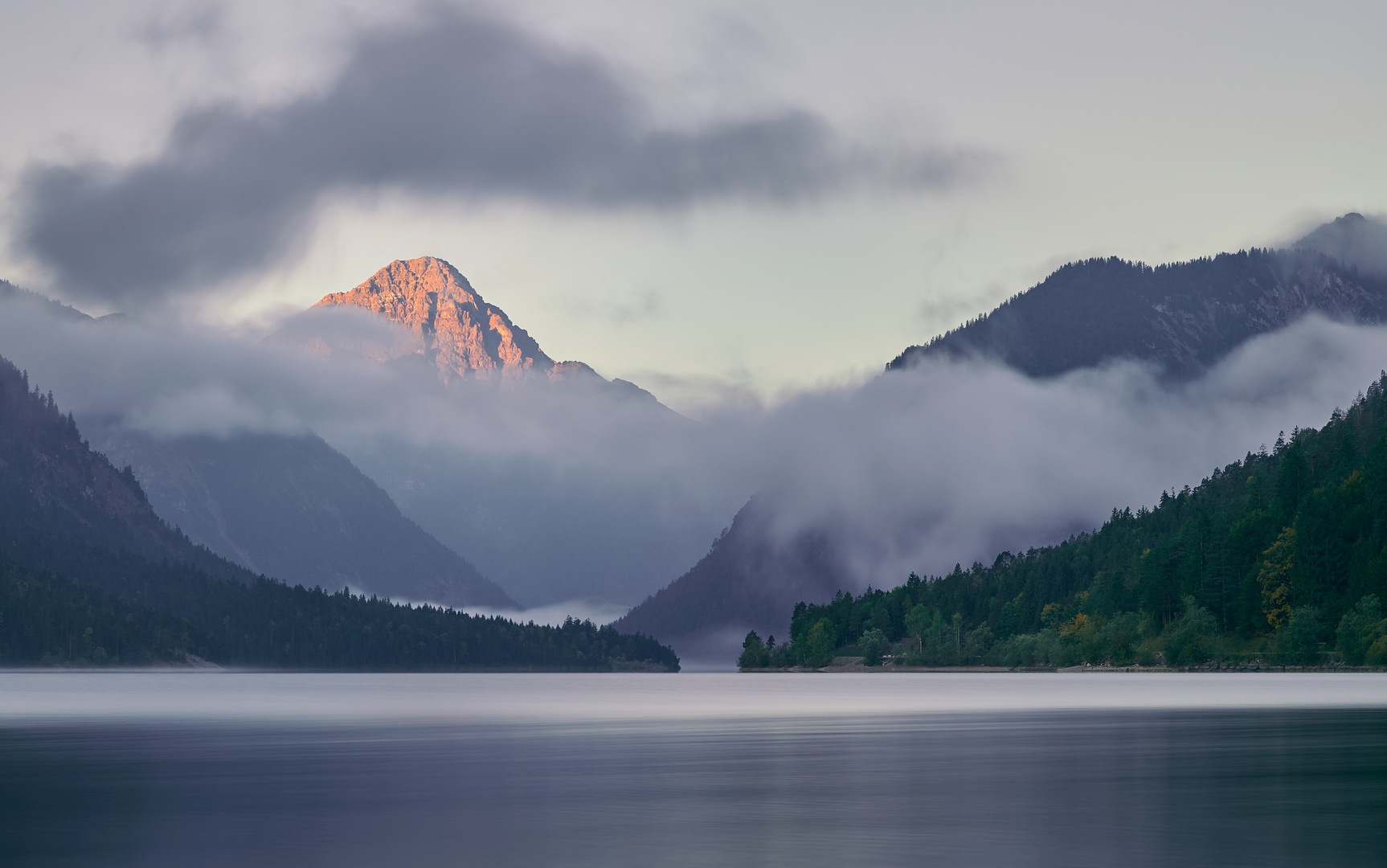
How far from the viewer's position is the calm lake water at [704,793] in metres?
34.3

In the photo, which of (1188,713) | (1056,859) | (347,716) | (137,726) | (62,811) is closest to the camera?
(1056,859)

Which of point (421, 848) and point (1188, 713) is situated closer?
point (421, 848)

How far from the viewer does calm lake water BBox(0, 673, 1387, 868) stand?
34.3 m

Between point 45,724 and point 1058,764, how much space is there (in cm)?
7022

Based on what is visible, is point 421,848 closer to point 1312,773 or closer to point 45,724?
point 1312,773

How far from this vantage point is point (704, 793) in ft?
157

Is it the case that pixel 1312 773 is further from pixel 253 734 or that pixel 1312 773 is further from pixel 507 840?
pixel 253 734

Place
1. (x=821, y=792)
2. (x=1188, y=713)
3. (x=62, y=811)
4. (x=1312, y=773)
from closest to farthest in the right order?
(x=62, y=811), (x=821, y=792), (x=1312, y=773), (x=1188, y=713)

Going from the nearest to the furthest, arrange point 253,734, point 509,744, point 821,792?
point 821,792, point 509,744, point 253,734

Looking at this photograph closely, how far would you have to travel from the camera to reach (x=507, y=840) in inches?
1428

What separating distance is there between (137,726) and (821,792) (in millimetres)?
63831

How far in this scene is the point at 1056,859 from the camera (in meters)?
32.3

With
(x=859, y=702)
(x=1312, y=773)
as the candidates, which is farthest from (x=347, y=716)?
(x=1312, y=773)

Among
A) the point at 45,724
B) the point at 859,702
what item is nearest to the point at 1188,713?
the point at 859,702
